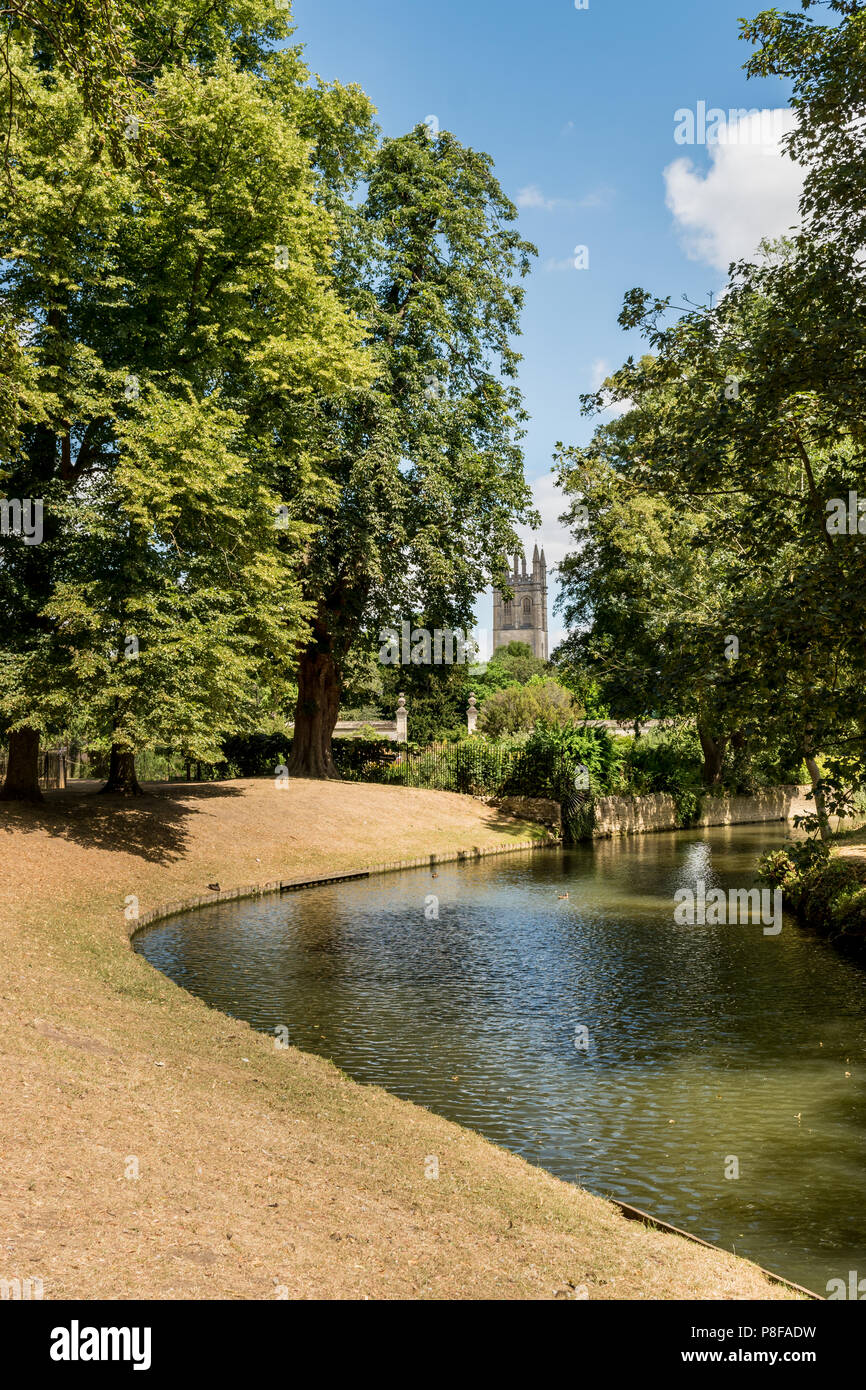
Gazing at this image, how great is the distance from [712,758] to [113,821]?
96.8ft

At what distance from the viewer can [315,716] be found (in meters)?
34.6

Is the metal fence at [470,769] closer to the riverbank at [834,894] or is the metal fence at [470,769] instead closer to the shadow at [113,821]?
the shadow at [113,821]

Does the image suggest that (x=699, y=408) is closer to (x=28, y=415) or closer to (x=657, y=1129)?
(x=657, y=1129)

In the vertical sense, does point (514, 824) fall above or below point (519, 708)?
below

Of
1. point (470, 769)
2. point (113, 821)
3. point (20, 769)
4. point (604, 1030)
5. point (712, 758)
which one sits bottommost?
point (604, 1030)

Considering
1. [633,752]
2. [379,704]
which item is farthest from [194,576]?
[379,704]

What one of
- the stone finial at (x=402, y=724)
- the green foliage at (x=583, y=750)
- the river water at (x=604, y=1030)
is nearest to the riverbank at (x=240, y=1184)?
the river water at (x=604, y=1030)

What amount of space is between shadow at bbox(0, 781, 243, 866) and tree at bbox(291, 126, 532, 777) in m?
9.10

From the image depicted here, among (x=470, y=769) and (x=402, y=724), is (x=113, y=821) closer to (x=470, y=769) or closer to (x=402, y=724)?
(x=470, y=769)

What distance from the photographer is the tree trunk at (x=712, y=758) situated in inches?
1725

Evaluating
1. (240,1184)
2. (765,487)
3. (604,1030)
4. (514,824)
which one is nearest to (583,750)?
(514,824)
